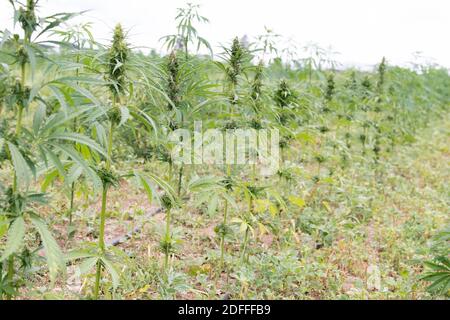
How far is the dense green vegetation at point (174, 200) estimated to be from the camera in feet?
5.91

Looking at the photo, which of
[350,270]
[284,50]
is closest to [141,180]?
[350,270]

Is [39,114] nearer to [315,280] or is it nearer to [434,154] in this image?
[315,280]

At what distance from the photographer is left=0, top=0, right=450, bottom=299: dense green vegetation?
1802 millimetres

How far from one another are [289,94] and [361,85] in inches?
106

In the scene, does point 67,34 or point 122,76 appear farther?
point 67,34

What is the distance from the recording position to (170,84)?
2730 millimetres

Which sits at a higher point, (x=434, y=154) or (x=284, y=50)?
(x=284, y=50)

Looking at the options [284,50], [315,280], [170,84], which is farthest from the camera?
[284,50]

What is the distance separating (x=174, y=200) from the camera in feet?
8.84
